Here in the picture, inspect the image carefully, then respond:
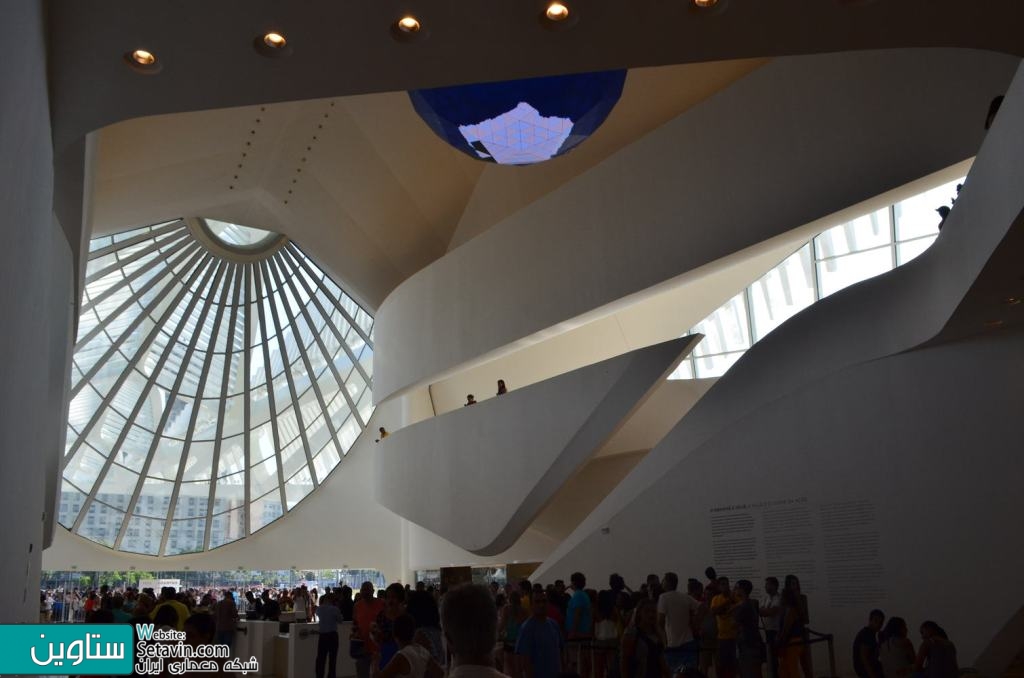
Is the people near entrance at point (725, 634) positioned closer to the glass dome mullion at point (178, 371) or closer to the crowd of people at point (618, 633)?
the crowd of people at point (618, 633)

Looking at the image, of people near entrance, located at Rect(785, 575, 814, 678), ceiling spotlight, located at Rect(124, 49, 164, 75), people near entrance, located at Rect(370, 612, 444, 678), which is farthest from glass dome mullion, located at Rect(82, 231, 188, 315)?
people near entrance, located at Rect(370, 612, 444, 678)

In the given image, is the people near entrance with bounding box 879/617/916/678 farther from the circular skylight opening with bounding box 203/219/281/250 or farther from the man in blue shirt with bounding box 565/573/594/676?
the circular skylight opening with bounding box 203/219/281/250

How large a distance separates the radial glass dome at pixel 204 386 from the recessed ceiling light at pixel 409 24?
79.8ft

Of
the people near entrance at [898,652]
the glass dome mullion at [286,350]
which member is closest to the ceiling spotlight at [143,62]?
the people near entrance at [898,652]

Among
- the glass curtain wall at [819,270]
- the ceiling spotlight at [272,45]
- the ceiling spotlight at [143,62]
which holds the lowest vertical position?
the ceiling spotlight at [143,62]

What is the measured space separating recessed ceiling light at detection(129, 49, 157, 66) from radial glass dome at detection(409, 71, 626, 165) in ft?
22.2

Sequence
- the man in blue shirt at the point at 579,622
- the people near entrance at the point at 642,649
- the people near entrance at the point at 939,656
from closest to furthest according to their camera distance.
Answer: the people near entrance at the point at 642,649 → the people near entrance at the point at 939,656 → the man in blue shirt at the point at 579,622

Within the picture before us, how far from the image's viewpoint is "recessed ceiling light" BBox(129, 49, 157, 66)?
4.71 metres

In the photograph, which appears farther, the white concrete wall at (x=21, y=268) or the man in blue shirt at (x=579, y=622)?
the man in blue shirt at (x=579, y=622)

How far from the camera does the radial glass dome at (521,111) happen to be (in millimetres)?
11359

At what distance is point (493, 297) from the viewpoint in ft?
57.1

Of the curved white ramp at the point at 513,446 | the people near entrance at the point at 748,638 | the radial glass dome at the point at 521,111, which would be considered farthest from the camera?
the curved white ramp at the point at 513,446

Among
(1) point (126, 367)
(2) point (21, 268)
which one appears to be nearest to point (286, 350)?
(1) point (126, 367)

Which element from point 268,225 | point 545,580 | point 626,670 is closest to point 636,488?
point 545,580
